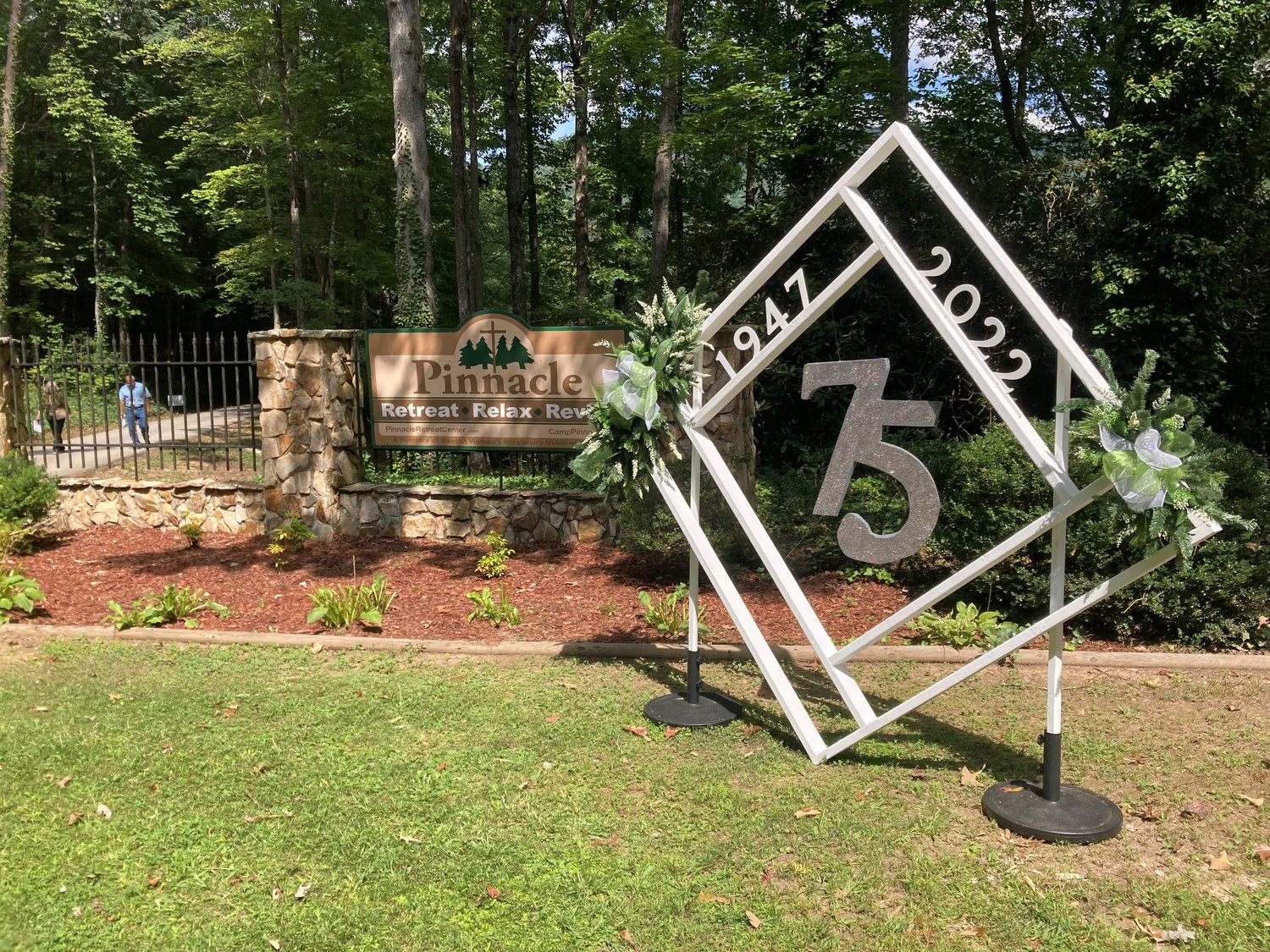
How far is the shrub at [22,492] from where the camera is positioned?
8.25m

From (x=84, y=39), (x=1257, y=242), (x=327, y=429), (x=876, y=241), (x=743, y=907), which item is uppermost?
(x=84, y=39)

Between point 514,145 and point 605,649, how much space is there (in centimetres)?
1436

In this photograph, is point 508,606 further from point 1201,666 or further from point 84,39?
point 84,39

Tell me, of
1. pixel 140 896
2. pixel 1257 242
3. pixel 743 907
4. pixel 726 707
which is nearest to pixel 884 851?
pixel 743 907

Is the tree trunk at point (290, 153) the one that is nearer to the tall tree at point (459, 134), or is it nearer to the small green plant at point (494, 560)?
the tall tree at point (459, 134)

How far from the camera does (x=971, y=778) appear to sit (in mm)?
3832

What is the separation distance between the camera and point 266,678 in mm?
5199

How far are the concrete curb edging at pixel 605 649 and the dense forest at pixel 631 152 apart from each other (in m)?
4.72

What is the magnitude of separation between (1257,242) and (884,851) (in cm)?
969

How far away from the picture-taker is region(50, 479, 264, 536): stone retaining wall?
882 centimetres

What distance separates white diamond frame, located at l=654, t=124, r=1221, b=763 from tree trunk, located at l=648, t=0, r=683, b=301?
7.85 meters

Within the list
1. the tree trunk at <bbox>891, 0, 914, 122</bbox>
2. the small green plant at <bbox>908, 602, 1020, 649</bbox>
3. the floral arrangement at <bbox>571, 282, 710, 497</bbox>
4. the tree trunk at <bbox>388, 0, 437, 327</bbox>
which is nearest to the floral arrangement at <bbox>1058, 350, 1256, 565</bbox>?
the floral arrangement at <bbox>571, 282, 710, 497</bbox>

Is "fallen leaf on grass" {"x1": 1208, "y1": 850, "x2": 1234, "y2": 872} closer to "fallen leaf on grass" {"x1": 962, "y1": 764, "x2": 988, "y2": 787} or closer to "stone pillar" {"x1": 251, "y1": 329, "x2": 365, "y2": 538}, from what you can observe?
"fallen leaf on grass" {"x1": 962, "y1": 764, "x2": 988, "y2": 787}

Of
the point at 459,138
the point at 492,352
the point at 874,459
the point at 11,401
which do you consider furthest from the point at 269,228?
the point at 874,459
